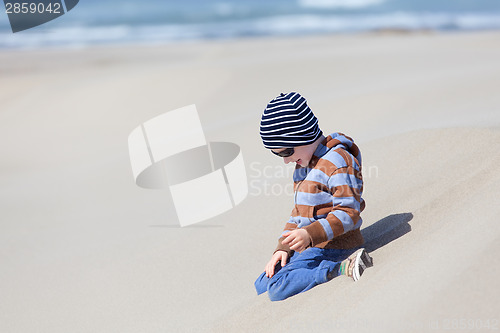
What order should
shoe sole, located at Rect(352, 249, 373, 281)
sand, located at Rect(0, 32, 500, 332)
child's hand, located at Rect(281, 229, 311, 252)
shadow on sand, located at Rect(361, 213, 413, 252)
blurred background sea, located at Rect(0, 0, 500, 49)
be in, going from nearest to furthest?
sand, located at Rect(0, 32, 500, 332)
shoe sole, located at Rect(352, 249, 373, 281)
child's hand, located at Rect(281, 229, 311, 252)
shadow on sand, located at Rect(361, 213, 413, 252)
blurred background sea, located at Rect(0, 0, 500, 49)

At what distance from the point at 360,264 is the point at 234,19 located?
76.8 feet

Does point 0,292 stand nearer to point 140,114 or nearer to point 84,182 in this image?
point 84,182

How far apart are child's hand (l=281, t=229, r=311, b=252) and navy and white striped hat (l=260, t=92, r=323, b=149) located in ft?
1.21

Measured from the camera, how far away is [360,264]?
2262 mm

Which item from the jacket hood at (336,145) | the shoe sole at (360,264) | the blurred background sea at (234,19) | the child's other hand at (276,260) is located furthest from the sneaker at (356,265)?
the blurred background sea at (234,19)

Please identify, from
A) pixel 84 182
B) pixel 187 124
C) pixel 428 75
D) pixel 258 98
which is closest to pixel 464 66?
Result: pixel 428 75

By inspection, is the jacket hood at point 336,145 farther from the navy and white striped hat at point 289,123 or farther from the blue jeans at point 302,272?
the blue jeans at point 302,272

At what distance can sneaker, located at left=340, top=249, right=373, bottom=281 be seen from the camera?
2.24 m

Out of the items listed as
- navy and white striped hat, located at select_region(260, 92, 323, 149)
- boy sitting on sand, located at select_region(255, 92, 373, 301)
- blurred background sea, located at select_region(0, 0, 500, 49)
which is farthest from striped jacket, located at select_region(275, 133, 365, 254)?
blurred background sea, located at select_region(0, 0, 500, 49)

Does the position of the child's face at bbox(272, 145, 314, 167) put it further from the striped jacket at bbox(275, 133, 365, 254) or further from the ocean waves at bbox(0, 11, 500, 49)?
the ocean waves at bbox(0, 11, 500, 49)

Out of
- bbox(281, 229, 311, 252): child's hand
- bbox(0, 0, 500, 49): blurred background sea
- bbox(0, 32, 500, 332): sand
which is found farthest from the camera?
bbox(0, 0, 500, 49): blurred background sea

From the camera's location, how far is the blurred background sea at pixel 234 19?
1878cm

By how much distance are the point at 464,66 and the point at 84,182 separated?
429 centimetres

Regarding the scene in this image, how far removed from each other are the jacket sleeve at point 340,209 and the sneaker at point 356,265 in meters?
0.13
